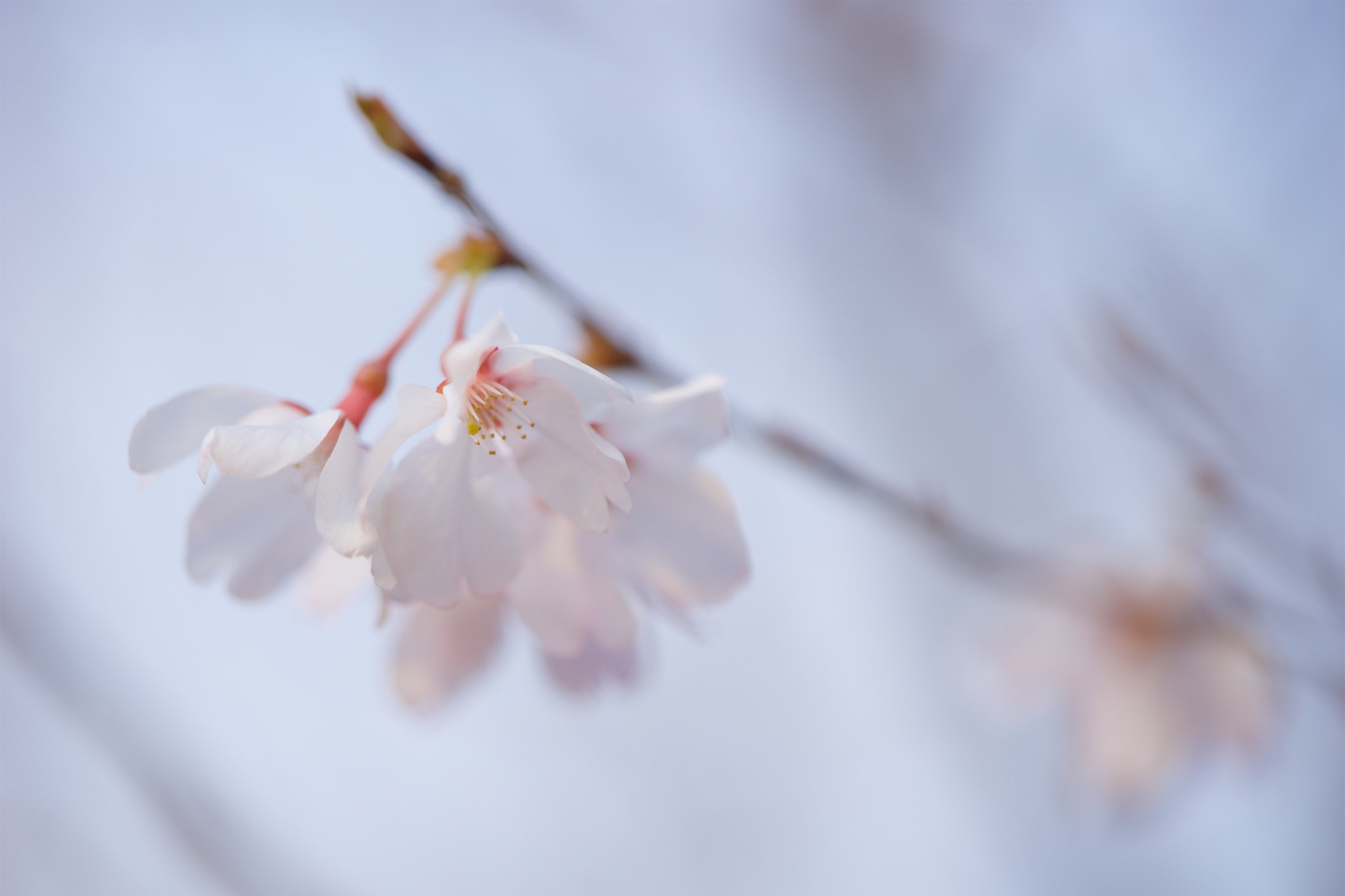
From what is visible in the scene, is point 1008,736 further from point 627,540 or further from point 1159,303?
point 627,540

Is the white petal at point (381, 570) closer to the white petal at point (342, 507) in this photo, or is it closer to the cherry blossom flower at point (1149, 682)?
the white petal at point (342, 507)

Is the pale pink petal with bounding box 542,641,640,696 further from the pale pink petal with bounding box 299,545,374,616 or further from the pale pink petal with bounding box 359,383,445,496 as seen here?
the pale pink petal with bounding box 359,383,445,496

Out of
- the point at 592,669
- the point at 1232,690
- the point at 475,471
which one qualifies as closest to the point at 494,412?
the point at 475,471

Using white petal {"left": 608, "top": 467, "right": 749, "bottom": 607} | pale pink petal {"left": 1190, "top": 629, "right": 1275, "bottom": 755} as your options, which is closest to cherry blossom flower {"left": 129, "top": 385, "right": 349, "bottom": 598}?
white petal {"left": 608, "top": 467, "right": 749, "bottom": 607}

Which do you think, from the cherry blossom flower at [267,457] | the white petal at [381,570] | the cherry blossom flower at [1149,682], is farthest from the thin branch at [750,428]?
the cherry blossom flower at [1149,682]

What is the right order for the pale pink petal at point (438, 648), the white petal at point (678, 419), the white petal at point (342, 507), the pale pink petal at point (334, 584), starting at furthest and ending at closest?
the pale pink petal at point (438, 648), the pale pink petal at point (334, 584), the white petal at point (678, 419), the white petal at point (342, 507)

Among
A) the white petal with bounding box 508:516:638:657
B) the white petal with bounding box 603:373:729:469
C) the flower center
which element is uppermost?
the white petal with bounding box 603:373:729:469
